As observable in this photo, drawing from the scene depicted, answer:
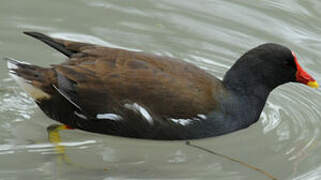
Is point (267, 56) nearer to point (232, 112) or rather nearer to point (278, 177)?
point (232, 112)

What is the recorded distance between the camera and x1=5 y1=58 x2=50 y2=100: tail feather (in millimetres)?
6469

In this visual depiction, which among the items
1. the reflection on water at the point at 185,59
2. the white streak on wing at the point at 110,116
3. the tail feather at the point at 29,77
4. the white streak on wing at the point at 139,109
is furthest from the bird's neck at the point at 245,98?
the tail feather at the point at 29,77

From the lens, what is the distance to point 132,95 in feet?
20.6

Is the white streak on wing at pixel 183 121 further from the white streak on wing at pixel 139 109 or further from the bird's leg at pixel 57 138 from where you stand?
the bird's leg at pixel 57 138

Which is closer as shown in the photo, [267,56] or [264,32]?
[267,56]

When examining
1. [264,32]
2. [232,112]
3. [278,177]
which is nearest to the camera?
[278,177]

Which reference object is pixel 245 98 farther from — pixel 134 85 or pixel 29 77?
pixel 29 77

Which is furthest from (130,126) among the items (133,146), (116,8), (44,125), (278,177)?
(116,8)

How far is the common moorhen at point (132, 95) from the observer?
247 inches

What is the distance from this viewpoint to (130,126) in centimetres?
639

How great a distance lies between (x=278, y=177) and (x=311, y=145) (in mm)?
671

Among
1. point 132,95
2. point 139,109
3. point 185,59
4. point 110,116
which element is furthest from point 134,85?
point 185,59

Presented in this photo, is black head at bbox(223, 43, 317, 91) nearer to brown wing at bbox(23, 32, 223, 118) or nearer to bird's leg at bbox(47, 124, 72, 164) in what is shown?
brown wing at bbox(23, 32, 223, 118)

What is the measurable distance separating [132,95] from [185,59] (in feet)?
5.88
